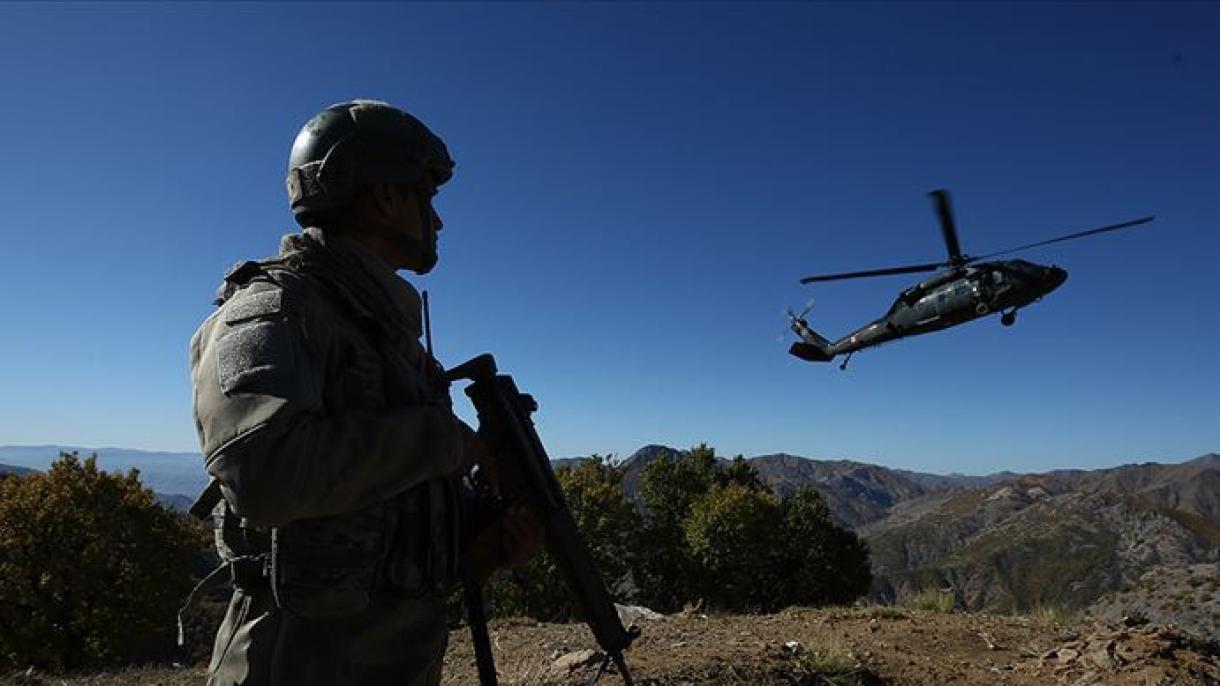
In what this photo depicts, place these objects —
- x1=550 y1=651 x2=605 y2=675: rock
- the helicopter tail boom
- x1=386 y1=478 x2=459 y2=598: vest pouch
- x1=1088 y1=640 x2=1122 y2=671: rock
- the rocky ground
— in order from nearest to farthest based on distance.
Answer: x1=386 y1=478 x2=459 y2=598: vest pouch, the rocky ground, x1=1088 y1=640 x2=1122 y2=671: rock, x1=550 y1=651 x2=605 y2=675: rock, the helicopter tail boom

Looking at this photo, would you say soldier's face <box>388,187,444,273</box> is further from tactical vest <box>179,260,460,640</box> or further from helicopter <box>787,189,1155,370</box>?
helicopter <box>787,189,1155,370</box>

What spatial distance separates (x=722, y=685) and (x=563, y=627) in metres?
5.25

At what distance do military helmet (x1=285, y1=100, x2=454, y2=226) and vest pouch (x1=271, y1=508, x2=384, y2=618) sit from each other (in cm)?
103

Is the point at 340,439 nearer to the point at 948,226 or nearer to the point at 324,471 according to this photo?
the point at 324,471

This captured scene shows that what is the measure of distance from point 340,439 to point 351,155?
1023 millimetres

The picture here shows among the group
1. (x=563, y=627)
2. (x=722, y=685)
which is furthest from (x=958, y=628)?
(x=563, y=627)

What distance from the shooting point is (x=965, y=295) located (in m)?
19.9

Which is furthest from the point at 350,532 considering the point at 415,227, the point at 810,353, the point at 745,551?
the point at 745,551

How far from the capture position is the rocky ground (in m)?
7.54

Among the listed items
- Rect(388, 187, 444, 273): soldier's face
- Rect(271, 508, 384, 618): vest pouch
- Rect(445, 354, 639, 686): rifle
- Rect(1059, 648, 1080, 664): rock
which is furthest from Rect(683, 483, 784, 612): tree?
Rect(271, 508, 384, 618): vest pouch

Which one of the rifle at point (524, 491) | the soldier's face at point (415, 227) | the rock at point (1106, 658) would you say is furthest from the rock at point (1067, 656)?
the soldier's face at point (415, 227)

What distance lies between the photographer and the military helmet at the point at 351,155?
227cm

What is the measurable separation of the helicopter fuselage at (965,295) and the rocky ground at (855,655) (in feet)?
34.4

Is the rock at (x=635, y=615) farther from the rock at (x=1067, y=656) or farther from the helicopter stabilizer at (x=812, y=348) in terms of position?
the helicopter stabilizer at (x=812, y=348)
